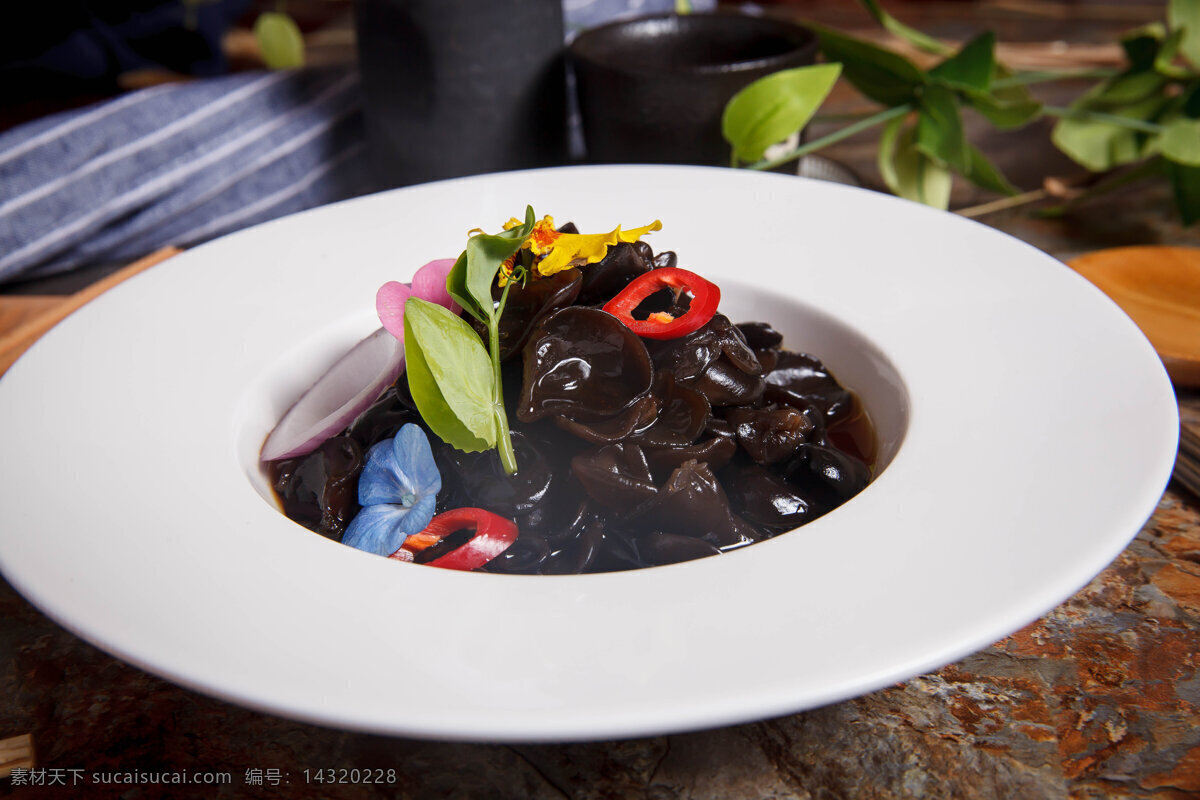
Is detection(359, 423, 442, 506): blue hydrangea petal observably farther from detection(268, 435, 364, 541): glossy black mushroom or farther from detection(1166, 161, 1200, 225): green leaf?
detection(1166, 161, 1200, 225): green leaf

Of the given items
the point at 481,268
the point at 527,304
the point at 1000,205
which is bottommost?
the point at 1000,205

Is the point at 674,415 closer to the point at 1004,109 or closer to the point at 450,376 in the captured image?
the point at 450,376

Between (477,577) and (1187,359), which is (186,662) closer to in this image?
(477,577)

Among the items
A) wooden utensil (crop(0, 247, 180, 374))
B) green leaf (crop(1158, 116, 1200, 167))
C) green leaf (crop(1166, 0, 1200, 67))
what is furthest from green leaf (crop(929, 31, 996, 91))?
wooden utensil (crop(0, 247, 180, 374))

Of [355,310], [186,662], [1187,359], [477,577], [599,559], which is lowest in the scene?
[1187,359]

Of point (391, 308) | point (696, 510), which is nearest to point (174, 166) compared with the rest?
point (391, 308)

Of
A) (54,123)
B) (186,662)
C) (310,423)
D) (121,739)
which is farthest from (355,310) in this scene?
(54,123)
